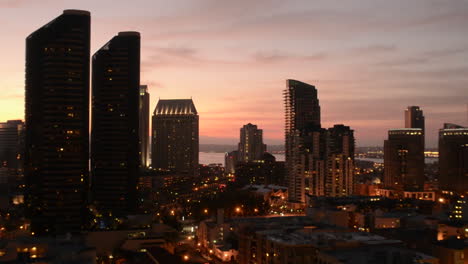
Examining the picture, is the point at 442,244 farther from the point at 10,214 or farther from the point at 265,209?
the point at 10,214

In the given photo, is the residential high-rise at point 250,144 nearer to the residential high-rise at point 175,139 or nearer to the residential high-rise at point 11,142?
the residential high-rise at point 175,139

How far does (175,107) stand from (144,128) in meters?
8.78

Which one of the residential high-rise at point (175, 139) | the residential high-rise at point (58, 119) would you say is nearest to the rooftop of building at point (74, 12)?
the residential high-rise at point (58, 119)

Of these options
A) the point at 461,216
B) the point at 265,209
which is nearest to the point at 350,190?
the point at 265,209

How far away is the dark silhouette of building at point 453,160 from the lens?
8000 centimetres

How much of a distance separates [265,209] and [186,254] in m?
23.9

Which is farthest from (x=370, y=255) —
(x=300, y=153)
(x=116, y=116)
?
(x=300, y=153)

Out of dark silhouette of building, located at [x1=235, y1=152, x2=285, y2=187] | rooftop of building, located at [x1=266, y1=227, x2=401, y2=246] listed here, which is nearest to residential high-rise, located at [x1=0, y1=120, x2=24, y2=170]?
dark silhouette of building, located at [x1=235, y1=152, x2=285, y2=187]

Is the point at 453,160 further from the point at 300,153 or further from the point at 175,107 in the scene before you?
the point at 175,107

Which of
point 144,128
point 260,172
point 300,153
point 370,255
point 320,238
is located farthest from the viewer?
point 144,128

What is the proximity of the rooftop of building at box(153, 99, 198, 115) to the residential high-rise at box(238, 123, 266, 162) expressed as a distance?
48.6 ft

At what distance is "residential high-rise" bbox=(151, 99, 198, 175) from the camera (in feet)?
390

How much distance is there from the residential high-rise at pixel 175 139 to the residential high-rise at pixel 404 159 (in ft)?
143

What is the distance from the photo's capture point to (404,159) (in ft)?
261
